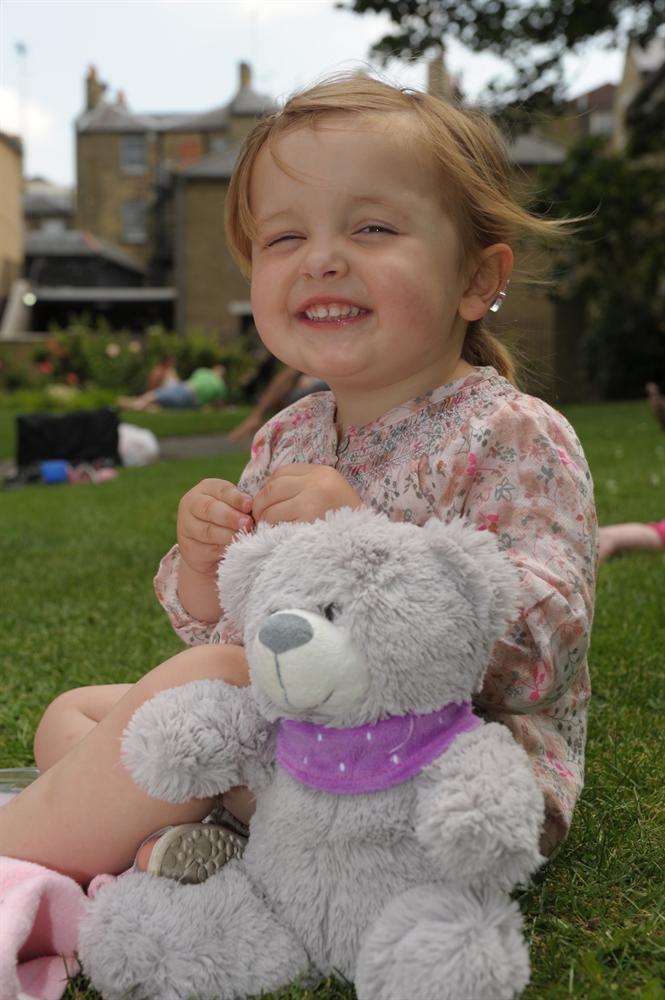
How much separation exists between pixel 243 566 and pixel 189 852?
0.46 meters

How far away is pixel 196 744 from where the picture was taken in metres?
1.63

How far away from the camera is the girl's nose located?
2.03 metres

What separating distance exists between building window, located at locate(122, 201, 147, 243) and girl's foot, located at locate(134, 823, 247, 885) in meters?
52.8

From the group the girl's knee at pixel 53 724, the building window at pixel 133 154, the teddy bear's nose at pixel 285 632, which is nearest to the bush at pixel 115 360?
the girl's knee at pixel 53 724

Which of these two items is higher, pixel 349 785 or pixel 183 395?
pixel 349 785

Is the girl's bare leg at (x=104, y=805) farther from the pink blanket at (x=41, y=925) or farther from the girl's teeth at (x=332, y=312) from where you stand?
the girl's teeth at (x=332, y=312)

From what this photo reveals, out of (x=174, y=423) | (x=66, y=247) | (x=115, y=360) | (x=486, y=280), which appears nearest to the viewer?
(x=486, y=280)

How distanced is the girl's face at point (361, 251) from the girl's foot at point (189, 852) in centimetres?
Result: 88

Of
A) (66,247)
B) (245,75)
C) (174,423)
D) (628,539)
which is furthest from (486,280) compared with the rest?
(245,75)

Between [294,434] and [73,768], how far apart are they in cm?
92

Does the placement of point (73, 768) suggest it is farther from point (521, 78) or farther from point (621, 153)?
point (621, 153)

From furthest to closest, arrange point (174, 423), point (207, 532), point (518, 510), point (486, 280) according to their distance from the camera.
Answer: point (174, 423), point (486, 280), point (207, 532), point (518, 510)

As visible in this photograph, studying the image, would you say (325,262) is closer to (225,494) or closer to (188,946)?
(225,494)

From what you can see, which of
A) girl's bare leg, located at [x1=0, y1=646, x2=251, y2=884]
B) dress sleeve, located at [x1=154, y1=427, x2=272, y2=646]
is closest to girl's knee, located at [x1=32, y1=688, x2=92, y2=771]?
dress sleeve, located at [x1=154, y1=427, x2=272, y2=646]
